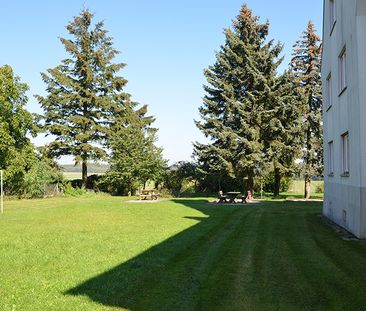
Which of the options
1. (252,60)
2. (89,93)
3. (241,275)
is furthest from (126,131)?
(241,275)

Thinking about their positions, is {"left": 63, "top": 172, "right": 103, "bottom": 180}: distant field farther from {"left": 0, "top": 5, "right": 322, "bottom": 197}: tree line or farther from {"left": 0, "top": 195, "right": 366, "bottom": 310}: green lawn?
{"left": 0, "top": 195, "right": 366, "bottom": 310}: green lawn

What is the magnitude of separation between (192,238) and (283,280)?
14.9ft

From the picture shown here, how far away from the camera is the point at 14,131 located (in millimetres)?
36469

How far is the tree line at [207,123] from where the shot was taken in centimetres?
3167

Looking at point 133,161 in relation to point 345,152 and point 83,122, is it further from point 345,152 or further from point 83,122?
point 345,152

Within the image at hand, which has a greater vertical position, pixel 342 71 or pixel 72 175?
pixel 342 71

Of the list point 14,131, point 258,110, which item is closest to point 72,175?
point 14,131

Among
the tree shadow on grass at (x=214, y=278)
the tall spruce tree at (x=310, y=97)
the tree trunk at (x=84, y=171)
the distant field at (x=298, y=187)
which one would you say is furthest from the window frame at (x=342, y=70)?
the distant field at (x=298, y=187)

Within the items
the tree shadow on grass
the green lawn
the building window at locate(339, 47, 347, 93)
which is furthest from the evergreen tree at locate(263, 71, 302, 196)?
the tree shadow on grass

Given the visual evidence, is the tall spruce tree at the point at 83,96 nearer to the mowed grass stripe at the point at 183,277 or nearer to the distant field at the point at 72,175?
the distant field at the point at 72,175

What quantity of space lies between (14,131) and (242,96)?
19578mm

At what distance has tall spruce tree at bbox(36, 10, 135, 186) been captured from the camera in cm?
4066

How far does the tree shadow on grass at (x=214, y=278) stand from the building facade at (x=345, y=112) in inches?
70.9

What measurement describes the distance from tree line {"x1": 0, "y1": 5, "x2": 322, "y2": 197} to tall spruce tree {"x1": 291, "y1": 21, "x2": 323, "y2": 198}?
80mm
